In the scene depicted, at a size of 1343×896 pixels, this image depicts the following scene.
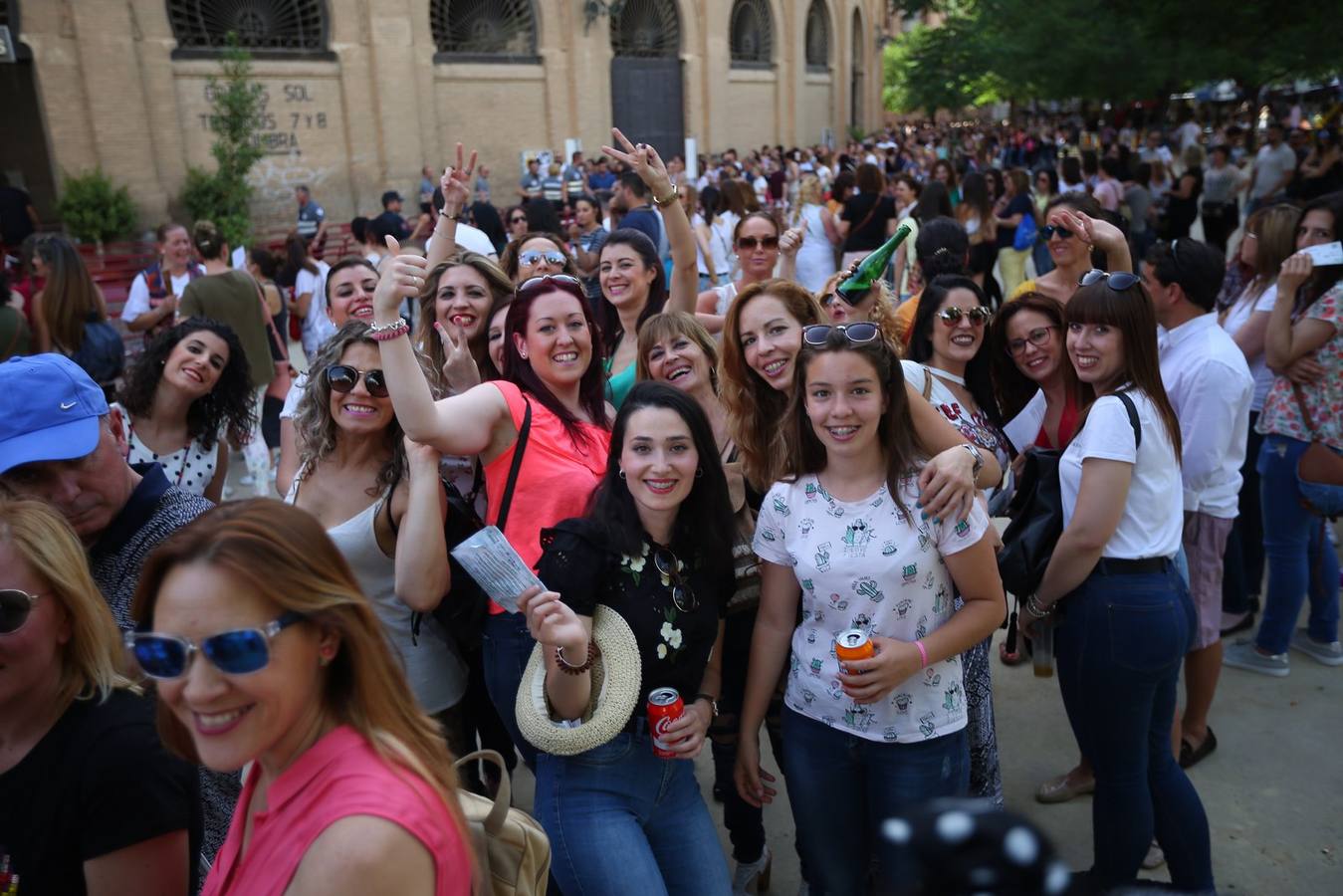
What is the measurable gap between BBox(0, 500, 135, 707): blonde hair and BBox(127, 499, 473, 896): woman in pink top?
360 mm

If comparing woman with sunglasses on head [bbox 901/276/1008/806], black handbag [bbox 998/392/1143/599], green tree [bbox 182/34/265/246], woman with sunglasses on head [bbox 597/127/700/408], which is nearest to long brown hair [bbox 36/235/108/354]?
woman with sunglasses on head [bbox 597/127/700/408]

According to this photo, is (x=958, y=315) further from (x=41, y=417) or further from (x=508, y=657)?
(x=41, y=417)

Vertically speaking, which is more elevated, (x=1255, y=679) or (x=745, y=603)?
(x=745, y=603)

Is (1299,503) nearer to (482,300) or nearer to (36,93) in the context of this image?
(482,300)

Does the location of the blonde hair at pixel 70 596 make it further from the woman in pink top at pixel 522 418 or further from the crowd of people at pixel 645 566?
the woman in pink top at pixel 522 418

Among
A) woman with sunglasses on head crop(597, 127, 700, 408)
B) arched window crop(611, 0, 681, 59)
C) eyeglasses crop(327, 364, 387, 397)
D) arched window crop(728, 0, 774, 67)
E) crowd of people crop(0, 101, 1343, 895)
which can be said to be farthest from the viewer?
arched window crop(728, 0, 774, 67)

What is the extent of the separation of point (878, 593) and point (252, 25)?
20211 mm

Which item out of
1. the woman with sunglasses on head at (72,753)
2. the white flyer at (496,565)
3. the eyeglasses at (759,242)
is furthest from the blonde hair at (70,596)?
the eyeglasses at (759,242)

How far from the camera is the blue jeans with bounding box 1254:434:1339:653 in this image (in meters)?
4.59

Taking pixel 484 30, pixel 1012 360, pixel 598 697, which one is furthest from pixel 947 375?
pixel 484 30

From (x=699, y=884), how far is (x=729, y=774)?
3.03 ft

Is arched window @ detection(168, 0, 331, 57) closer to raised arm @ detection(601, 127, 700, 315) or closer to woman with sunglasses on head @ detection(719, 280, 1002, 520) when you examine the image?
raised arm @ detection(601, 127, 700, 315)

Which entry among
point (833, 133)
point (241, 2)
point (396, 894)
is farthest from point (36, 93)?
point (833, 133)

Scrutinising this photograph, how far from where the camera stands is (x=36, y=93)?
51.2 feet
